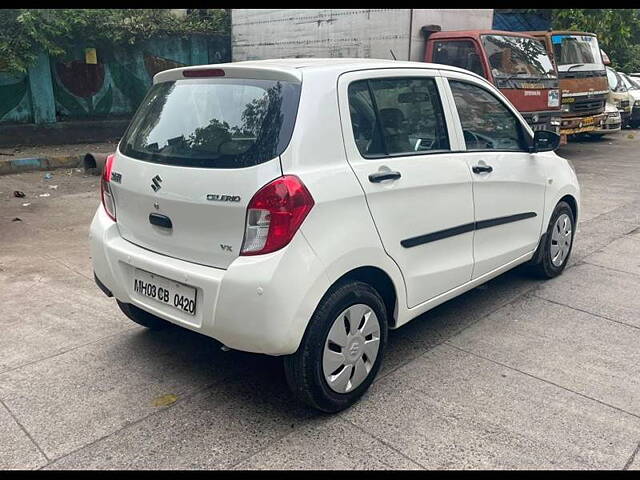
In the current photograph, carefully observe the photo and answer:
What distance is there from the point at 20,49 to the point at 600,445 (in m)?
10.9

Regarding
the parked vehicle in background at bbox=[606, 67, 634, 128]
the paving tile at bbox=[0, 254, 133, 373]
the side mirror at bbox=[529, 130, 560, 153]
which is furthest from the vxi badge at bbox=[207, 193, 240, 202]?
the parked vehicle in background at bbox=[606, 67, 634, 128]

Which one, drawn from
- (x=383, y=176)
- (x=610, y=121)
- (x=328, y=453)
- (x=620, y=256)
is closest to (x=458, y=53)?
(x=620, y=256)

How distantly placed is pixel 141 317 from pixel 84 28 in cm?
938

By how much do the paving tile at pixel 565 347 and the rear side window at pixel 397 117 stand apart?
1.29 metres

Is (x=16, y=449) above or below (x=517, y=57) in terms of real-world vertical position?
below

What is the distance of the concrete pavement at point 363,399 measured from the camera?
2.62 metres

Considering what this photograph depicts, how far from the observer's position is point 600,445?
2.68m

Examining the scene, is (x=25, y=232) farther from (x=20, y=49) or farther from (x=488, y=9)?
(x=488, y=9)

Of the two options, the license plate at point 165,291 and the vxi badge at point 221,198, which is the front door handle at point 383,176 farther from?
the license plate at point 165,291

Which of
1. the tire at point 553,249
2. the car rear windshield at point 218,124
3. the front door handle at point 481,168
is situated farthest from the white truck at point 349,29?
the car rear windshield at point 218,124

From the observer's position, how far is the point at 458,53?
905 centimetres

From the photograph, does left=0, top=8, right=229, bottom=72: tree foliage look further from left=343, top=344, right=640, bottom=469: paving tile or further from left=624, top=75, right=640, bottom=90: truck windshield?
left=624, top=75, right=640, bottom=90: truck windshield

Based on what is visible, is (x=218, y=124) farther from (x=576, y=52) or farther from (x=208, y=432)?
(x=576, y=52)
